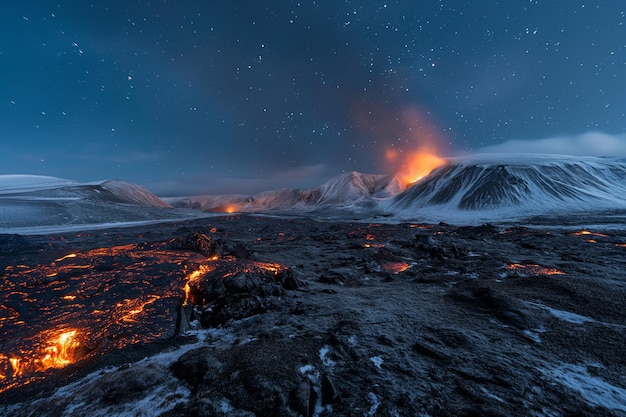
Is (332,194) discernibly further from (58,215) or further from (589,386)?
(589,386)

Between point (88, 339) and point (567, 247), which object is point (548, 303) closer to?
point (88, 339)

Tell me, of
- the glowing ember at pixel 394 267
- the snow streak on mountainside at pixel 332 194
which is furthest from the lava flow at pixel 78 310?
the snow streak on mountainside at pixel 332 194

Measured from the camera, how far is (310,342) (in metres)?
4.00

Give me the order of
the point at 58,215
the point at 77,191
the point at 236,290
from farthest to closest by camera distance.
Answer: the point at 77,191 → the point at 58,215 → the point at 236,290

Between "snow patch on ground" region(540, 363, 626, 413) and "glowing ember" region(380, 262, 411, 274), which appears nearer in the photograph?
"snow patch on ground" region(540, 363, 626, 413)

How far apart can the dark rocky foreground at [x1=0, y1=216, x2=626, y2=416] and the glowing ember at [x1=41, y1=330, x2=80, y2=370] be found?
0.05m

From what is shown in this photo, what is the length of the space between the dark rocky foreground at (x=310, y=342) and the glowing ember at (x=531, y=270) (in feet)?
0.55

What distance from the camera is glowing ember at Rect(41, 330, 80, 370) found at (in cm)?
371

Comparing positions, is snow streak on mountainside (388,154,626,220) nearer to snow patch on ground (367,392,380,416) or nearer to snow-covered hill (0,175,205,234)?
snow patch on ground (367,392,380,416)

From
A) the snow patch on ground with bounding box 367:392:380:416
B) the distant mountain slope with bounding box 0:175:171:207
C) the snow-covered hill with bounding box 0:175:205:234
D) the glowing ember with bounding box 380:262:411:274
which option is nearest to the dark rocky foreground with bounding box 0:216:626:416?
the snow patch on ground with bounding box 367:392:380:416

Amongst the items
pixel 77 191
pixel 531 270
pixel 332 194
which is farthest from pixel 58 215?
pixel 332 194

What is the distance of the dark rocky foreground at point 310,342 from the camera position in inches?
109

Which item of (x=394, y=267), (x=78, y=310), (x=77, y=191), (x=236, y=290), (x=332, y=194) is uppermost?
(x=332, y=194)

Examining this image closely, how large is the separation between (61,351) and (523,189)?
74.2m
